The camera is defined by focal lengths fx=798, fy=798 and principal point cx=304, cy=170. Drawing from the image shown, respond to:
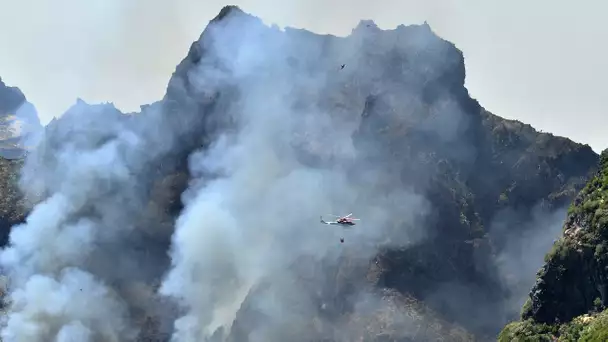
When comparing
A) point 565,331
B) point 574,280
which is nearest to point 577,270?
point 574,280

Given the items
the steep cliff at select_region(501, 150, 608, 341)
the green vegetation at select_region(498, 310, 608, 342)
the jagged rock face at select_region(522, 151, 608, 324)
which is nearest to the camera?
the green vegetation at select_region(498, 310, 608, 342)

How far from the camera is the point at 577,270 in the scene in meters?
123

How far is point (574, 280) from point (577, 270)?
1.82m

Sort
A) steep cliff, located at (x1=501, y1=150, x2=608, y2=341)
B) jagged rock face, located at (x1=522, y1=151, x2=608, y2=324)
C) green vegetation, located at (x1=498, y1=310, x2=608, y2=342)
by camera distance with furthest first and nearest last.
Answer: jagged rock face, located at (x1=522, y1=151, x2=608, y2=324) → steep cliff, located at (x1=501, y1=150, x2=608, y2=341) → green vegetation, located at (x1=498, y1=310, x2=608, y2=342)

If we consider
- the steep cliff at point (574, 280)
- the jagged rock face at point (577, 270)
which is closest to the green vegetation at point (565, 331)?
the steep cliff at point (574, 280)

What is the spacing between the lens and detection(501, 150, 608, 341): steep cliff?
118250mm

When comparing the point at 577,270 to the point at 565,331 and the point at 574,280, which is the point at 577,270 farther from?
the point at 565,331

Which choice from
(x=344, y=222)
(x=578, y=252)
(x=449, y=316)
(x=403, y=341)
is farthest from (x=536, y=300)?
(x=449, y=316)

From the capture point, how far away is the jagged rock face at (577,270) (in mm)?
119000

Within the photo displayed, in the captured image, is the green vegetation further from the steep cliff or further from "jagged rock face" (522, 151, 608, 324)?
"jagged rock face" (522, 151, 608, 324)

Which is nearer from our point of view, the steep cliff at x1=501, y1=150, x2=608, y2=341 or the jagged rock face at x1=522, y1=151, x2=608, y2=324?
the steep cliff at x1=501, y1=150, x2=608, y2=341

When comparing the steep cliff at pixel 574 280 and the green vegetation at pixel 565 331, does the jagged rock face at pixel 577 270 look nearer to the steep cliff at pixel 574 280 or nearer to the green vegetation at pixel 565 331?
the steep cliff at pixel 574 280

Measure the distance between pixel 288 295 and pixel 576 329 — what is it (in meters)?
93.8

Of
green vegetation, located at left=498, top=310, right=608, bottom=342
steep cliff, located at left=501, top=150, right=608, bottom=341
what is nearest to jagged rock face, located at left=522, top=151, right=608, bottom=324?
steep cliff, located at left=501, top=150, right=608, bottom=341
